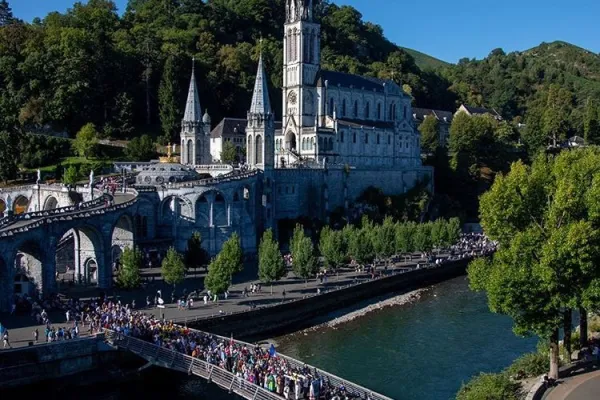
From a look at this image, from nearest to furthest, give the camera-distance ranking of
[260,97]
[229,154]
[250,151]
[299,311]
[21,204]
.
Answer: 1. [299,311]
2. [21,204]
3. [250,151]
4. [260,97]
5. [229,154]

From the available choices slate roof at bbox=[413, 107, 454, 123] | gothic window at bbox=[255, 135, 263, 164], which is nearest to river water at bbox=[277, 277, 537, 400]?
gothic window at bbox=[255, 135, 263, 164]

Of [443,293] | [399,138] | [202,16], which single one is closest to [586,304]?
[443,293]

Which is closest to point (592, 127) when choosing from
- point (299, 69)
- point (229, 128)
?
point (299, 69)

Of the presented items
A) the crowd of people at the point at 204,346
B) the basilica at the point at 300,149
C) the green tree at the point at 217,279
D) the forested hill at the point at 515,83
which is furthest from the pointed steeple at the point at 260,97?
the forested hill at the point at 515,83

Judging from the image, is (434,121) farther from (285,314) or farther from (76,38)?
(285,314)

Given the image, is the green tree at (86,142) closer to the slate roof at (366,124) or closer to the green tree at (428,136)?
the slate roof at (366,124)

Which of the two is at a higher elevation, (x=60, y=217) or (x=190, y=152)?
(x=190, y=152)

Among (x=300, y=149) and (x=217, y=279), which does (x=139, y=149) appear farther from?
(x=217, y=279)
